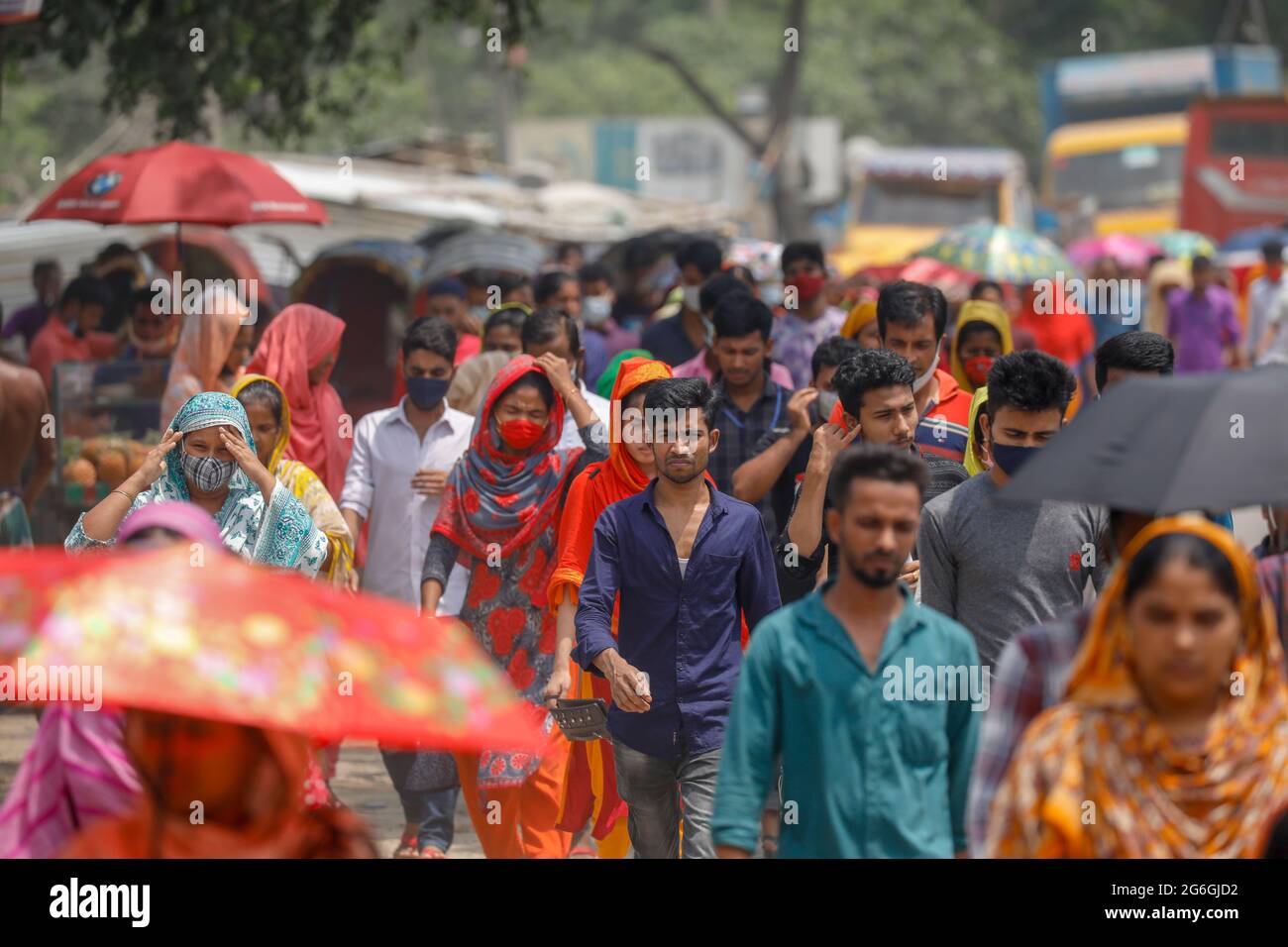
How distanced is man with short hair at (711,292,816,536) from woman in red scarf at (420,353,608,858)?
0.67m

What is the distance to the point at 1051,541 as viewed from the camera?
5730 millimetres

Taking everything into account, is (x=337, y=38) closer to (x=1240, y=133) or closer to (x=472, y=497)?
(x=472, y=497)

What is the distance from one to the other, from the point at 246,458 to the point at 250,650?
125 inches

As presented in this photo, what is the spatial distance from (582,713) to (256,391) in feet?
6.64

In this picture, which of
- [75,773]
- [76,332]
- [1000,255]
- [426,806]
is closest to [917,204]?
[1000,255]

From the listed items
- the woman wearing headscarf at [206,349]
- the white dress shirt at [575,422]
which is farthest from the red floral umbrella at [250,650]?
the woman wearing headscarf at [206,349]

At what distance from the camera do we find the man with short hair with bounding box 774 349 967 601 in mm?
6516

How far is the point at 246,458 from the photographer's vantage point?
6.63 m

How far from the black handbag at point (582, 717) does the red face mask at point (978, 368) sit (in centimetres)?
344

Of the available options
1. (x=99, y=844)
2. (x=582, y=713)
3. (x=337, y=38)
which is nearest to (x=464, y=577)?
(x=582, y=713)

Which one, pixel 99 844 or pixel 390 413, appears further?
pixel 390 413

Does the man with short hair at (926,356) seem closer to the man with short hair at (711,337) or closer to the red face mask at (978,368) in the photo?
the man with short hair at (711,337)

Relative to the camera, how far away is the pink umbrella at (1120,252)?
72.7 ft

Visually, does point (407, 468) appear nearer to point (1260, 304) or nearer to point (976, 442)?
point (976, 442)
